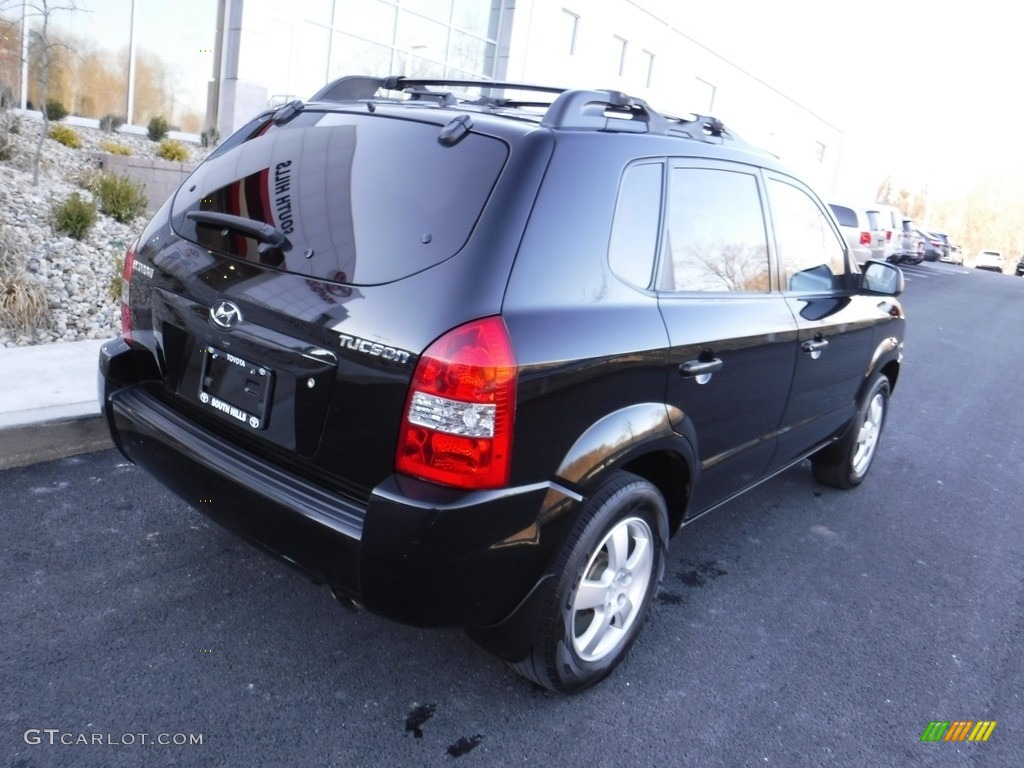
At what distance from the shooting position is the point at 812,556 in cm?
432

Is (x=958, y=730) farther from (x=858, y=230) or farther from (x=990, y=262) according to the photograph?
(x=990, y=262)

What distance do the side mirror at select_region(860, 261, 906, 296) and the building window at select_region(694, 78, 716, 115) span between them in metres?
30.1

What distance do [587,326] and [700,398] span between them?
742 mm

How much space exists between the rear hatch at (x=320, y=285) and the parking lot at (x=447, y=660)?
76cm

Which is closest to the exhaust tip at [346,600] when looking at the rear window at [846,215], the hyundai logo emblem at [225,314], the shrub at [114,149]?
the hyundai logo emblem at [225,314]

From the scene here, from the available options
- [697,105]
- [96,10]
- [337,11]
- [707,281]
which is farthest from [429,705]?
[697,105]

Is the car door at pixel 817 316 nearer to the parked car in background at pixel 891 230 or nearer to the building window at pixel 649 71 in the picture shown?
the parked car in background at pixel 891 230

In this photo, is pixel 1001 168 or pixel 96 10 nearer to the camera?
pixel 96 10

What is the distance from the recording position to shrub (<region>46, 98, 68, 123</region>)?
1259cm

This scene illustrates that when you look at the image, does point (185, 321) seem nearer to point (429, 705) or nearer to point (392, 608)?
point (392, 608)

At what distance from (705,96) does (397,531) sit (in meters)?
35.0

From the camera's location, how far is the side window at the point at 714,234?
3.08 meters

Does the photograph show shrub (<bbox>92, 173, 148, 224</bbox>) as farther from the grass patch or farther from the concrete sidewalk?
the concrete sidewalk

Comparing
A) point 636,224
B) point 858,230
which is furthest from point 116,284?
point 858,230
